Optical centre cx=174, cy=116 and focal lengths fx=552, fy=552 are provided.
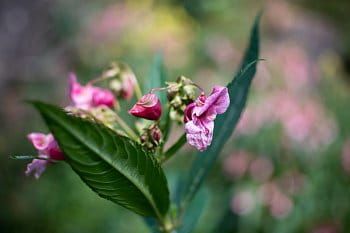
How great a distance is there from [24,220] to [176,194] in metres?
2.12

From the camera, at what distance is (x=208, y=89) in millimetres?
3809

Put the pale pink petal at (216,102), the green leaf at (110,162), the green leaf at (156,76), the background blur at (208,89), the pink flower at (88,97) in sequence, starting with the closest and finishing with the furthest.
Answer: the green leaf at (110,162) → the pale pink petal at (216,102) → the pink flower at (88,97) → the green leaf at (156,76) → the background blur at (208,89)

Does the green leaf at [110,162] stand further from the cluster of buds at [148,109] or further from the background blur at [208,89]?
A: the background blur at [208,89]

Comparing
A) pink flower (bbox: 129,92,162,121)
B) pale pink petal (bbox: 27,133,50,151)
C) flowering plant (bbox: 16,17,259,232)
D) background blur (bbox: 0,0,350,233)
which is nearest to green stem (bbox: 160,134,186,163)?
flowering plant (bbox: 16,17,259,232)

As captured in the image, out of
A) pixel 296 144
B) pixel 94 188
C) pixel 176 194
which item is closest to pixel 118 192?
pixel 94 188

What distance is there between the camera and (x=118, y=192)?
36.3 inches

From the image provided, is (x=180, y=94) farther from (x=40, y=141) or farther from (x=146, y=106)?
(x=40, y=141)

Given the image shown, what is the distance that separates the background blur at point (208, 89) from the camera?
2396mm

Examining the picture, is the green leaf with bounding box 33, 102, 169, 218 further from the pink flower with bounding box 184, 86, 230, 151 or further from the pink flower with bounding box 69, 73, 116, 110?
the pink flower with bounding box 69, 73, 116, 110

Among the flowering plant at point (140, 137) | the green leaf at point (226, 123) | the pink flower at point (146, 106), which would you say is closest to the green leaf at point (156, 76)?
the flowering plant at point (140, 137)

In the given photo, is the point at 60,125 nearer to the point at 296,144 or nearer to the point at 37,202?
the point at 296,144

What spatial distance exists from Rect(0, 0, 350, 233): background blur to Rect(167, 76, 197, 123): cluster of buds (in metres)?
0.70

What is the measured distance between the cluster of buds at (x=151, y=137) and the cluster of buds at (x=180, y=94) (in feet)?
0.13

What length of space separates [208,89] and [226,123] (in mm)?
2738
